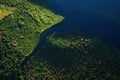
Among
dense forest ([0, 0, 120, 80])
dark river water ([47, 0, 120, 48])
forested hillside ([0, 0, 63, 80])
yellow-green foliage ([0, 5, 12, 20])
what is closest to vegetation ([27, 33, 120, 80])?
dense forest ([0, 0, 120, 80])

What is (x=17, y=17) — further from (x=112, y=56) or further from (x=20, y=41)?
(x=112, y=56)

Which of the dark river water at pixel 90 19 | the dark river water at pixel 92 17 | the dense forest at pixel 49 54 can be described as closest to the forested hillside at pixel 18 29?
the dense forest at pixel 49 54

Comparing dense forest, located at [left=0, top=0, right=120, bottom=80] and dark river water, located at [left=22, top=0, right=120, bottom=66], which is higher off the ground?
dark river water, located at [left=22, top=0, right=120, bottom=66]

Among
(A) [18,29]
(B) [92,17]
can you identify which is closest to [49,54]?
(A) [18,29]

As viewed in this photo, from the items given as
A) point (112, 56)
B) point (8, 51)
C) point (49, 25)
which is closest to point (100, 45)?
point (112, 56)

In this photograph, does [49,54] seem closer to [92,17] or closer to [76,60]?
[76,60]

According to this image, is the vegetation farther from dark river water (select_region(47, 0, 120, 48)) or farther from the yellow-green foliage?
the yellow-green foliage
